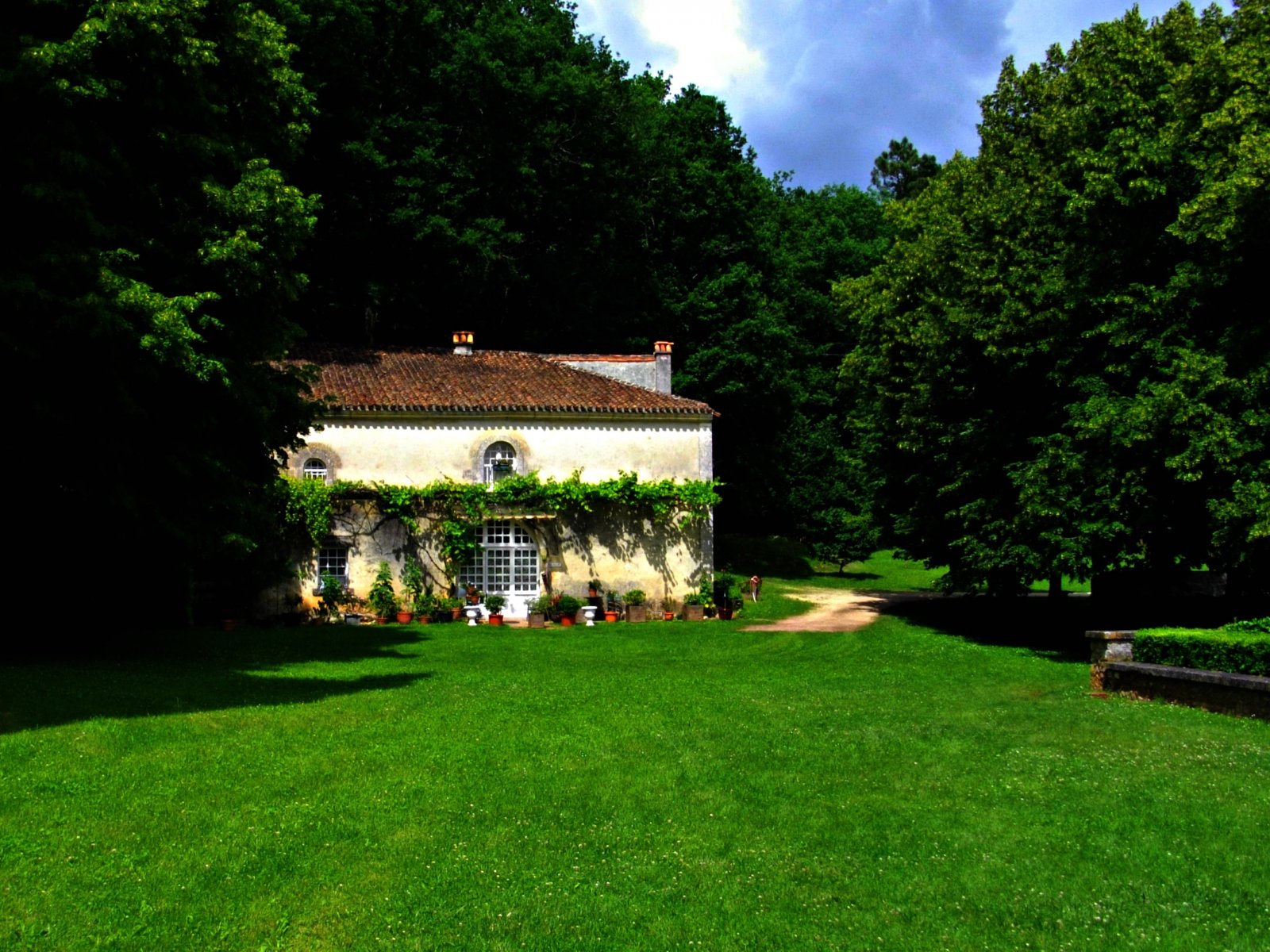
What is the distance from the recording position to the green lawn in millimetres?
6559

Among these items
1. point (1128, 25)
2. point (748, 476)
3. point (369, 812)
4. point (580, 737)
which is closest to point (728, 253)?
point (748, 476)

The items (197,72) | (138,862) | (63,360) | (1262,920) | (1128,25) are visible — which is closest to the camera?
(1262,920)

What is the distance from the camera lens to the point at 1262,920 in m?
6.67

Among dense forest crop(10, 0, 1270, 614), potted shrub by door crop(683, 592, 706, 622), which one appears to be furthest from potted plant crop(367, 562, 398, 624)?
potted shrub by door crop(683, 592, 706, 622)

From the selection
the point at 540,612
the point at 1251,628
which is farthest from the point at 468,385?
the point at 1251,628

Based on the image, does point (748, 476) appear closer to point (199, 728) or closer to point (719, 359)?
point (719, 359)

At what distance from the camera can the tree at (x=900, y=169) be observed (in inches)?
2687

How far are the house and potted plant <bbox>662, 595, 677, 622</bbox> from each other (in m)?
0.16

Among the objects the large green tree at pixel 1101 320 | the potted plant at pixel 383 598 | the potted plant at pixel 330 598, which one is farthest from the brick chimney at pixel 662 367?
the potted plant at pixel 330 598

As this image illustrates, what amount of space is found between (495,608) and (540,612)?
1137mm

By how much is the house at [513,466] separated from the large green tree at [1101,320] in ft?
19.7

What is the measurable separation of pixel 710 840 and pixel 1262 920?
3579 mm

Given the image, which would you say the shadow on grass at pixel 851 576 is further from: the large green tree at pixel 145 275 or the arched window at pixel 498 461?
the large green tree at pixel 145 275

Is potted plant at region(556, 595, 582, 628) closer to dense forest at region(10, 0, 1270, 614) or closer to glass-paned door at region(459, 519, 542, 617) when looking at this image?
glass-paned door at region(459, 519, 542, 617)
